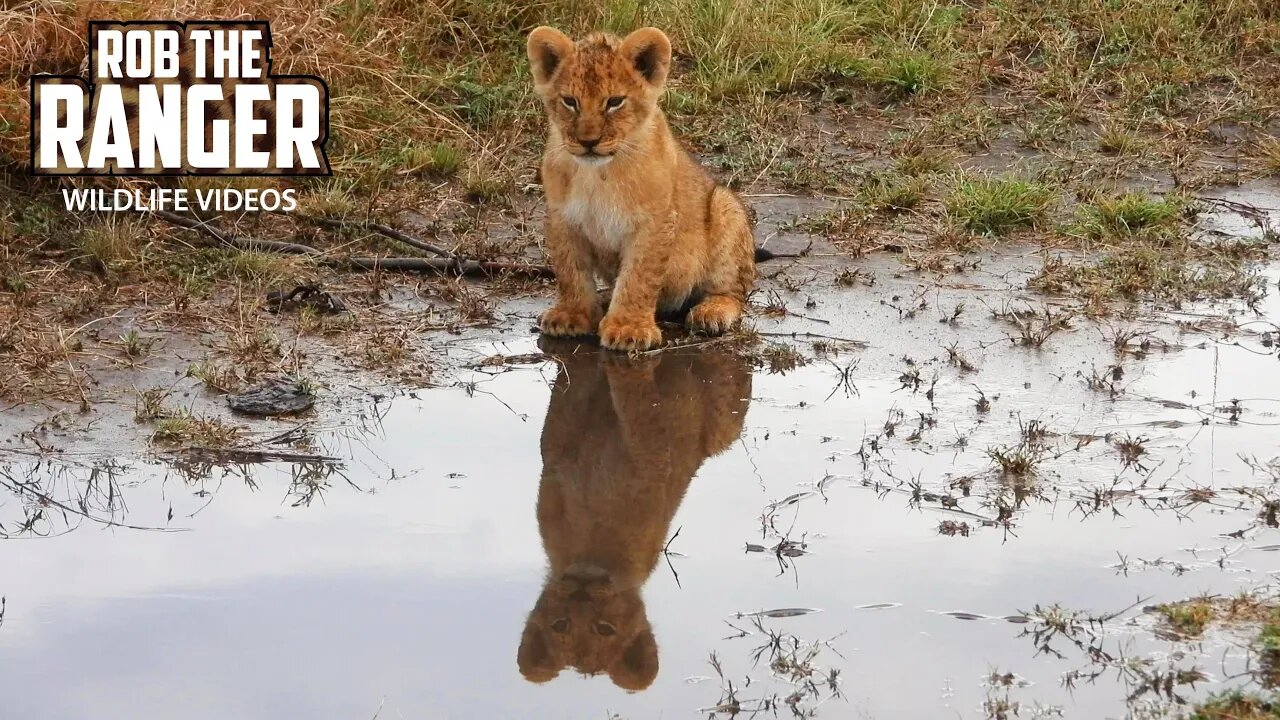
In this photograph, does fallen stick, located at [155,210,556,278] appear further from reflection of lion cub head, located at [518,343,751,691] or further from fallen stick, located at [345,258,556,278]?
reflection of lion cub head, located at [518,343,751,691]

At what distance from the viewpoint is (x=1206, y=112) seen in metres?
10.2

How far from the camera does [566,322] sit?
6.91m

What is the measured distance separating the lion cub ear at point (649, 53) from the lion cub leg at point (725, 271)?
2.69 ft

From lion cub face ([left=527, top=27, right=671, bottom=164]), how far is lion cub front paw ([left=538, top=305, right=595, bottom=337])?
0.68 meters

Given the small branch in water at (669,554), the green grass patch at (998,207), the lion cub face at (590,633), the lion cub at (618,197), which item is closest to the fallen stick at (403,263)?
the lion cub at (618,197)

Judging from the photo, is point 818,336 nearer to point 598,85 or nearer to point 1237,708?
point 598,85

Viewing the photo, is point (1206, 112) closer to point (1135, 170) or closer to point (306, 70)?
point (1135, 170)

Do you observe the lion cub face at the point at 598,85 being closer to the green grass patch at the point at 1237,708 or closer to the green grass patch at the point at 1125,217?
the green grass patch at the point at 1125,217

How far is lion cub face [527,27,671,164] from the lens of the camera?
21.4 feet

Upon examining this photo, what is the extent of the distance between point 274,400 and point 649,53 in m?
2.05

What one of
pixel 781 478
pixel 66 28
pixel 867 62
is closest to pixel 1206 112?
pixel 867 62

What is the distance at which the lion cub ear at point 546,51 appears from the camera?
6570 millimetres

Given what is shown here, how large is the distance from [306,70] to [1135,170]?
15.3 ft

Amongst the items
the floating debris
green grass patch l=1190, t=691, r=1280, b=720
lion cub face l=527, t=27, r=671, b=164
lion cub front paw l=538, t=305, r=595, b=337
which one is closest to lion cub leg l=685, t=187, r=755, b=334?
lion cub front paw l=538, t=305, r=595, b=337
